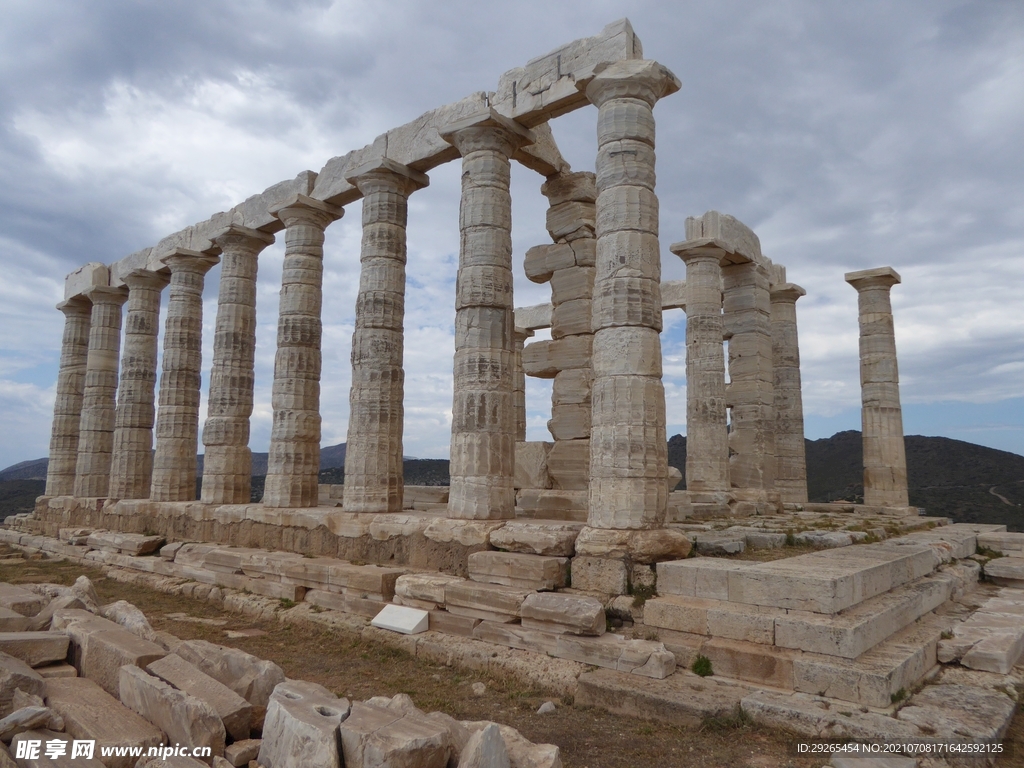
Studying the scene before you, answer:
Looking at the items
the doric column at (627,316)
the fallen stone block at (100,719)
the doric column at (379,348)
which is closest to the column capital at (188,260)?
the doric column at (379,348)

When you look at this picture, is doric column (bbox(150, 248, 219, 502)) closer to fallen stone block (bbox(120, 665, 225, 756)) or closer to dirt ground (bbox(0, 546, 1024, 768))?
dirt ground (bbox(0, 546, 1024, 768))

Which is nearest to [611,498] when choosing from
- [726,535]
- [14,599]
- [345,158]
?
[726,535]

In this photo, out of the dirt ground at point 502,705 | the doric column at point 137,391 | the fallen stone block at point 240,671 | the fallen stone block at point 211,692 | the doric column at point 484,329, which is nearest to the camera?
the fallen stone block at point 211,692

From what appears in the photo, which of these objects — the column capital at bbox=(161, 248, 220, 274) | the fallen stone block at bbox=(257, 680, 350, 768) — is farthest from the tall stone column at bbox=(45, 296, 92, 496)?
the fallen stone block at bbox=(257, 680, 350, 768)

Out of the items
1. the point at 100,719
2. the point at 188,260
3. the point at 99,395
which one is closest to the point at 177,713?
the point at 100,719

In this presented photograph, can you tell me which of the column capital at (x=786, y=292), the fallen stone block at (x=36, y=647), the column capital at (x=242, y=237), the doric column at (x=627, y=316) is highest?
the column capital at (x=242, y=237)

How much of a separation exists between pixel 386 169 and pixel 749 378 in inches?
423

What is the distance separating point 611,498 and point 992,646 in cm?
458

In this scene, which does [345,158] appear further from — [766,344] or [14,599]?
[766,344]

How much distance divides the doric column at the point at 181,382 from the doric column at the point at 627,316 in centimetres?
1337

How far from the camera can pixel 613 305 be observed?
989 centimetres

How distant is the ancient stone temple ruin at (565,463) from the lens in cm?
743

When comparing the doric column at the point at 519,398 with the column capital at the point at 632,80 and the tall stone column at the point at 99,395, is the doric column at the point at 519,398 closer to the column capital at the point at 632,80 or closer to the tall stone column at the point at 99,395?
the column capital at the point at 632,80

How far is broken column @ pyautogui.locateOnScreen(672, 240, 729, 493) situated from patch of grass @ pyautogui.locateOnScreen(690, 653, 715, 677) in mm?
9502
